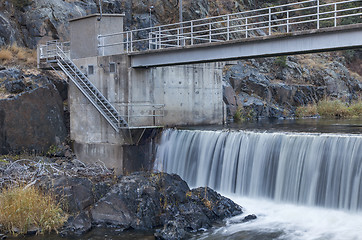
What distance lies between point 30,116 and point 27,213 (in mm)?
10415

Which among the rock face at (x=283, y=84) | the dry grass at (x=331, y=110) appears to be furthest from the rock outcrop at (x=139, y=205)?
the dry grass at (x=331, y=110)

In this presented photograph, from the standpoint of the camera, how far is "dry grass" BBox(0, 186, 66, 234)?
14.8 m

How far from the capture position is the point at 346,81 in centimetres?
4441

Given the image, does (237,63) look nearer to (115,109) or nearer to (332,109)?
(332,109)

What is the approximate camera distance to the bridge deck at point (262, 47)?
15797 millimetres

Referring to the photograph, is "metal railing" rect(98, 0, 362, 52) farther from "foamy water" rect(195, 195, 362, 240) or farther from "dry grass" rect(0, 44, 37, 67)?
"foamy water" rect(195, 195, 362, 240)

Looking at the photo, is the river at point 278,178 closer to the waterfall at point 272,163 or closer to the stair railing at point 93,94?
the waterfall at point 272,163

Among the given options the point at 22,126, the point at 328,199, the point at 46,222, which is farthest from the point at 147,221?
the point at 22,126

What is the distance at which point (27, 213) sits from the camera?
1495 cm

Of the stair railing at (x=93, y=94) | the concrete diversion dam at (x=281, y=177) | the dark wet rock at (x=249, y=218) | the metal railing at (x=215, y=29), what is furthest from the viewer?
the stair railing at (x=93, y=94)

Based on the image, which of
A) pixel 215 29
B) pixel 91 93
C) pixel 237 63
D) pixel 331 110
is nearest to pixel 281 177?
pixel 215 29

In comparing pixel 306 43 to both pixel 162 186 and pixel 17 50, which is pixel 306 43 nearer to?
pixel 162 186

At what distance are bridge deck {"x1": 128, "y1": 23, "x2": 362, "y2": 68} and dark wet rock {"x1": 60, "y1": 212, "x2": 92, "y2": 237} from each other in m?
8.72

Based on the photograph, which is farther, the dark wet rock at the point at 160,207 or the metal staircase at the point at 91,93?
the metal staircase at the point at 91,93
